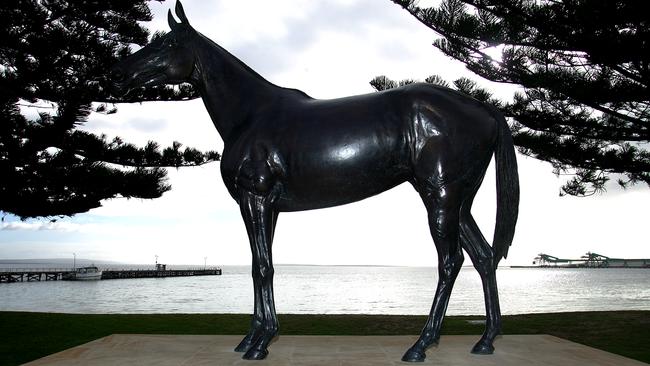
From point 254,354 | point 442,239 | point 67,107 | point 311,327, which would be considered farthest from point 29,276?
point 442,239

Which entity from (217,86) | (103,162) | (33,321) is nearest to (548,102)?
(217,86)

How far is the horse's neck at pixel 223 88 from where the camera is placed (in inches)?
186

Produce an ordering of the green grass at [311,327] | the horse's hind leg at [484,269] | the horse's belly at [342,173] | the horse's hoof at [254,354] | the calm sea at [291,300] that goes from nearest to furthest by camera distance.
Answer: the horse's hoof at [254,354] → the horse's belly at [342,173] → the horse's hind leg at [484,269] → the green grass at [311,327] → the calm sea at [291,300]

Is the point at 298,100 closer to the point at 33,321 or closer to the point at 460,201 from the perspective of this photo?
the point at 460,201

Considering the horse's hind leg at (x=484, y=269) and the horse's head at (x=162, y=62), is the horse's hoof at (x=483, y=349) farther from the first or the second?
the horse's head at (x=162, y=62)

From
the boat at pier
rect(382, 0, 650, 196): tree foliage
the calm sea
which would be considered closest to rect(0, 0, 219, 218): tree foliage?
rect(382, 0, 650, 196): tree foliage

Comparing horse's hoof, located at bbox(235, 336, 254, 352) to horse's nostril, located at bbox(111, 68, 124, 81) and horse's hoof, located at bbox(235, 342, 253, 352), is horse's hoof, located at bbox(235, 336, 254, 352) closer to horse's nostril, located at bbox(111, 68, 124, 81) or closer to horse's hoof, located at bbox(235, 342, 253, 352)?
horse's hoof, located at bbox(235, 342, 253, 352)

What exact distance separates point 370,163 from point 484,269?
1204 millimetres

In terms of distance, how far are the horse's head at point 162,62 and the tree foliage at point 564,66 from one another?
4.92 meters

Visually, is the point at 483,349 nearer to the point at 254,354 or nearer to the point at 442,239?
the point at 442,239

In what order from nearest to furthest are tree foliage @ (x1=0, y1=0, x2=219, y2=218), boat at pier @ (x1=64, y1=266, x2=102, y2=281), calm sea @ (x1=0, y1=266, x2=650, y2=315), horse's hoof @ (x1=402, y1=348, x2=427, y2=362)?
horse's hoof @ (x1=402, y1=348, x2=427, y2=362)
tree foliage @ (x1=0, y1=0, x2=219, y2=218)
calm sea @ (x1=0, y1=266, x2=650, y2=315)
boat at pier @ (x1=64, y1=266, x2=102, y2=281)

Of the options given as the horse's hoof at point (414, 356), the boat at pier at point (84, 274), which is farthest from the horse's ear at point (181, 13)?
the boat at pier at point (84, 274)

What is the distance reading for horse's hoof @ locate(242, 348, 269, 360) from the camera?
13.5ft

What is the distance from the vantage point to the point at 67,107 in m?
10.3
